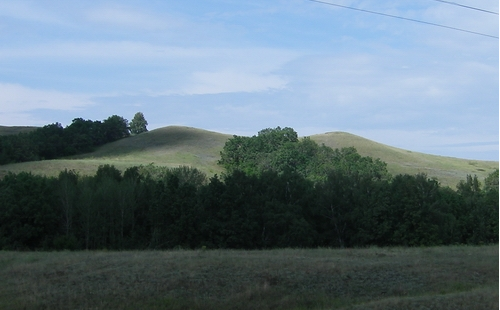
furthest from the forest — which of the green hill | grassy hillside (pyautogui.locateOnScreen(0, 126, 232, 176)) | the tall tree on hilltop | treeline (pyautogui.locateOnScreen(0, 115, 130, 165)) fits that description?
the tall tree on hilltop

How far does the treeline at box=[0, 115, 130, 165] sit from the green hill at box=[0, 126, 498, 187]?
476 centimetres

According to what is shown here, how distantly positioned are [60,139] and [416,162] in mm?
78441

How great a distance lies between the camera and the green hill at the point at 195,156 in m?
100

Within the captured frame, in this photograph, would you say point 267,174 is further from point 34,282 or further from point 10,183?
point 34,282

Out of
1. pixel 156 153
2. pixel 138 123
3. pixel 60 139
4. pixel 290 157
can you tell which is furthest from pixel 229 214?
pixel 138 123

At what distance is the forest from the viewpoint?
49.2 m

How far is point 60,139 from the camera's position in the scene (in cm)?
12788

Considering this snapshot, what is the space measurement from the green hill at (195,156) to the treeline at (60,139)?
15.6ft

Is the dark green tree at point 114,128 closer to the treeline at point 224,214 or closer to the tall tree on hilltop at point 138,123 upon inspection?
the tall tree on hilltop at point 138,123

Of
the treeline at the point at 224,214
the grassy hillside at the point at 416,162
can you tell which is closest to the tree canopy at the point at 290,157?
the grassy hillside at the point at 416,162

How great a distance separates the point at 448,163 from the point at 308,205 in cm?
8383

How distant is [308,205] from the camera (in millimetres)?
55500

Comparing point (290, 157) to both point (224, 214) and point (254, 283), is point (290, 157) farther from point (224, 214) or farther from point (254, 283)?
point (254, 283)

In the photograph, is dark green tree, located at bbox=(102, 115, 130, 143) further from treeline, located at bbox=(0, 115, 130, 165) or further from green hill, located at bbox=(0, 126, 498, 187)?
green hill, located at bbox=(0, 126, 498, 187)
